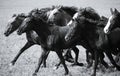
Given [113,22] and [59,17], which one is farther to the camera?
[59,17]

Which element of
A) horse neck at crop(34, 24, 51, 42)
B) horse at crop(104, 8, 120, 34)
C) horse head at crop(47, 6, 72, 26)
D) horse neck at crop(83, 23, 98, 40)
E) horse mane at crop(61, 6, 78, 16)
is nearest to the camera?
horse at crop(104, 8, 120, 34)

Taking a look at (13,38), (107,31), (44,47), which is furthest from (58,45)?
(13,38)

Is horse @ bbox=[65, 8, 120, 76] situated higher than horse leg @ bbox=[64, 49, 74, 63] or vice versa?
horse @ bbox=[65, 8, 120, 76]

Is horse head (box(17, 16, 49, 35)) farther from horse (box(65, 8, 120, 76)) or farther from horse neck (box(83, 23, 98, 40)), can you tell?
horse neck (box(83, 23, 98, 40))

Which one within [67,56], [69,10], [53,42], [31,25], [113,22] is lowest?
[67,56]

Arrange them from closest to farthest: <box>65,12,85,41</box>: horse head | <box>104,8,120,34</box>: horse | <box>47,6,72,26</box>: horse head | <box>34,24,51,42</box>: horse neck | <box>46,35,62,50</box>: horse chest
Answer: <box>104,8,120,34</box>: horse
<box>65,12,85,41</box>: horse head
<box>46,35,62,50</box>: horse chest
<box>34,24,51,42</box>: horse neck
<box>47,6,72,26</box>: horse head

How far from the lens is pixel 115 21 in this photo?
7887 mm

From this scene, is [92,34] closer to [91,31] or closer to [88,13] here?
[91,31]

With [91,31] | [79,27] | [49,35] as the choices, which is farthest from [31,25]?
[91,31]

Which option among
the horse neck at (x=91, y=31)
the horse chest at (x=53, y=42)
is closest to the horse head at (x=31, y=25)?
the horse chest at (x=53, y=42)

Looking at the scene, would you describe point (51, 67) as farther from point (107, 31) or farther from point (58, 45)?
point (107, 31)

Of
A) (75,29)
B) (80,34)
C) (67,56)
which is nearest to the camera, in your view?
(75,29)

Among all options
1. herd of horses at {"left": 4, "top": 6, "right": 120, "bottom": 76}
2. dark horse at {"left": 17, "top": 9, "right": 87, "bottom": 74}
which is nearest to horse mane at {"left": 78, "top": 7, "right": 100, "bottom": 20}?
herd of horses at {"left": 4, "top": 6, "right": 120, "bottom": 76}

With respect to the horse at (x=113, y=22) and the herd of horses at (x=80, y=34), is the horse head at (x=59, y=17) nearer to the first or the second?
the herd of horses at (x=80, y=34)
